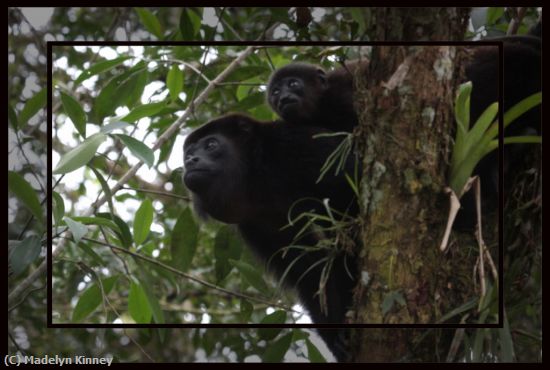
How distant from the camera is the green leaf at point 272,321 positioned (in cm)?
288

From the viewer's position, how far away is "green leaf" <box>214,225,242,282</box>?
10.3 ft

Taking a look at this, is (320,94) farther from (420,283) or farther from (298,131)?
(420,283)

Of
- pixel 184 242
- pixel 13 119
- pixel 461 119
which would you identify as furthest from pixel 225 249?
pixel 461 119

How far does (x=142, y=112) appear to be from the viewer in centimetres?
285

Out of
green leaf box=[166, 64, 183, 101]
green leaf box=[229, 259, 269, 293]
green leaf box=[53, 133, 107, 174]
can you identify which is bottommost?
green leaf box=[229, 259, 269, 293]

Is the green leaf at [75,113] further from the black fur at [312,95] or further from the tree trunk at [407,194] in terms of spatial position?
the tree trunk at [407,194]

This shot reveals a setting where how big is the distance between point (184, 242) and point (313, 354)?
732 millimetres

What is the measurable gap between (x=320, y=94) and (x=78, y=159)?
4.03 ft

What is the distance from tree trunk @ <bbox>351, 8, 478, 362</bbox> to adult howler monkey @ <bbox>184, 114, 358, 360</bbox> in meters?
0.54

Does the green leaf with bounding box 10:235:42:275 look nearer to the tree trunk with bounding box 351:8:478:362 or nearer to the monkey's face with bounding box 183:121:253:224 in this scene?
the monkey's face with bounding box 183:121:253:224

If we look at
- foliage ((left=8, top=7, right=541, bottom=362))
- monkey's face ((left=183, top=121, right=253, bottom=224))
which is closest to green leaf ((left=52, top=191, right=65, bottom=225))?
foliage ((left=8, top=7, right=541, bottom=362))

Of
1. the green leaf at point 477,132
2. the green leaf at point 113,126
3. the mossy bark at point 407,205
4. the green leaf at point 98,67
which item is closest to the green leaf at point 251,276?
the mossy bark at point 407,205

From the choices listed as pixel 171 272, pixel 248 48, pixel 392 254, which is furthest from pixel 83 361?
pixel 248 48

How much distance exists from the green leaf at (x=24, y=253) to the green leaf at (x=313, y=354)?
106 cm
